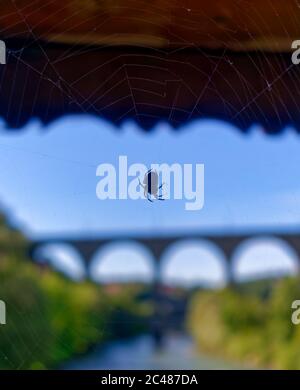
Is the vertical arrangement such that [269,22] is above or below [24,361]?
above

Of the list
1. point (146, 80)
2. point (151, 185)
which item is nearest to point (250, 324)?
point (151, 185)

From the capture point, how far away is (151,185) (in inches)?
83.7

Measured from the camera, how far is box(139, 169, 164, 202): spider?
2127 millimetres

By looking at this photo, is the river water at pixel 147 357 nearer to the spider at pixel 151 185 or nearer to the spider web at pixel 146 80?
the spider at pixel 151 185

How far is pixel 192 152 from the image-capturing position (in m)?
2.14

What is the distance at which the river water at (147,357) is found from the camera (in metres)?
2.11

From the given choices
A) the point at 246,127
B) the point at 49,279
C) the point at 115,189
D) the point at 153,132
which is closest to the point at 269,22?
the point at 246,127

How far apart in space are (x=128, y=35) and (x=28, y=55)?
262mm

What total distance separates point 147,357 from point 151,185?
436 mm

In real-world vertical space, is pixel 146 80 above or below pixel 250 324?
above

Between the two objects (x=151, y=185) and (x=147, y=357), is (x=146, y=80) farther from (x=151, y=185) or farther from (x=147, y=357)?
(x=147, y=357)

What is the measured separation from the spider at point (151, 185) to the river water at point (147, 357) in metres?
0.36

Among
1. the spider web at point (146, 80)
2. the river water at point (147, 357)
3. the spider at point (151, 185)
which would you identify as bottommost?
the river water at point (147, 357)
